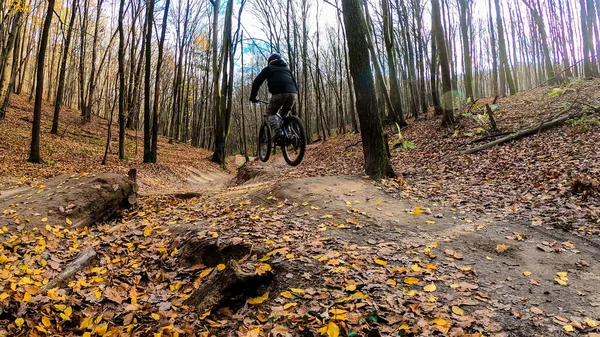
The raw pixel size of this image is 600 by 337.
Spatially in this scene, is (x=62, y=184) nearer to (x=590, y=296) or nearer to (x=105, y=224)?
(x=105, y=224)

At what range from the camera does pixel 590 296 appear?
321cm

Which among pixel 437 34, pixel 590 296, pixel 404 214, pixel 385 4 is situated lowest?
pixel 590 296

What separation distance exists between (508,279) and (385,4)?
14.1 meters

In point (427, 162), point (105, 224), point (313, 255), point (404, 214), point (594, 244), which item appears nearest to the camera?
point (313, 255)

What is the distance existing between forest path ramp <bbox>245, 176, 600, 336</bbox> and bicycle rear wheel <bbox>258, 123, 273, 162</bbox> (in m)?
1.63

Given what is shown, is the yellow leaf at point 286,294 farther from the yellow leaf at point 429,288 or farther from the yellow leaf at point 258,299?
the yellow leaf at point 429,288

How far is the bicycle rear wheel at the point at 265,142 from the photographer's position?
7.75m

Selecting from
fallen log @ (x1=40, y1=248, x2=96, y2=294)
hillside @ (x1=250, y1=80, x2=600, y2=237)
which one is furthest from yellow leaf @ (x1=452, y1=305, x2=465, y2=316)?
fallen log @ (x1=40, y1=248, x2=96, y2=294)

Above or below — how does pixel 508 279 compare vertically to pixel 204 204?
below

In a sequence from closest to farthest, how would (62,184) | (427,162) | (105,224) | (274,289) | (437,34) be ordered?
(274,289) < (105,224) < (62,184) < (427,162) < (437,34)

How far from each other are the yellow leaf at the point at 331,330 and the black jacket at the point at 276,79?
5.04 m

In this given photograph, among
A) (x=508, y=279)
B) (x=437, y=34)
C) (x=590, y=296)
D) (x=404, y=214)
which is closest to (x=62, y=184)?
(x=404, y=214)

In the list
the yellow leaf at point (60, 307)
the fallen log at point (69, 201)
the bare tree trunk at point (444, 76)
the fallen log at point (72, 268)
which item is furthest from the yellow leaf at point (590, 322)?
the bare tree trunk at point (444, 76)

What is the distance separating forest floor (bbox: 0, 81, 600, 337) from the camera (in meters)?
3.03
